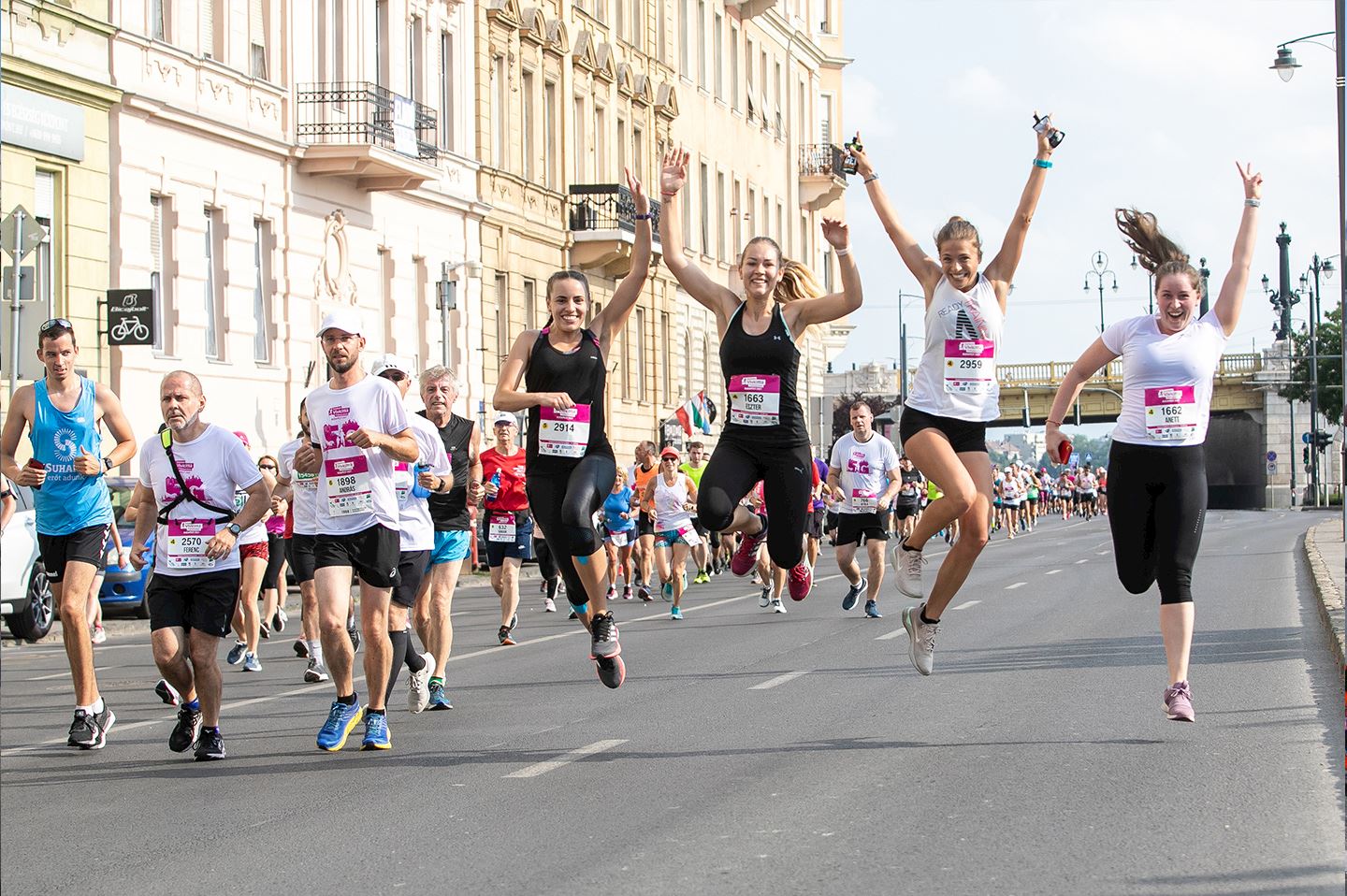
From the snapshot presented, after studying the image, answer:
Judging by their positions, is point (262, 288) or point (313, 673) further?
point (262, 288)

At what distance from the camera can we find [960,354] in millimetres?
9883

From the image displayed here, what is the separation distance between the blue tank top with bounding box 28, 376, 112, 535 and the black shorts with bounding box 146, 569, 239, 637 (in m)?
0.88

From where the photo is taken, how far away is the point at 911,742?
10219 mm

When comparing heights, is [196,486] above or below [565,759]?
above

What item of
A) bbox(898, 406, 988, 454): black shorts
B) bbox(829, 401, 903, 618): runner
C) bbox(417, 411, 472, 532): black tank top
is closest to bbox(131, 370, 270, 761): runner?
bbox(417, 411, 472, 532): black tank top

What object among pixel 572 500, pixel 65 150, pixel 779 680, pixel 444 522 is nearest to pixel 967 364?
pixel 572 500

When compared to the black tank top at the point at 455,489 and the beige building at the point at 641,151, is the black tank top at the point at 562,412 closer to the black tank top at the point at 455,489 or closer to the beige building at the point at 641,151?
the black tank top at the point at 455,489

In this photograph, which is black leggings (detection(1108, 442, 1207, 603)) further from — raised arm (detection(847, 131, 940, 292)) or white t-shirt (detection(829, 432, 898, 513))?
white t-shirt (detection(829, 432, 898, 513))

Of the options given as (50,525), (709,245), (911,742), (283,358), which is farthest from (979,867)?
(709,245)

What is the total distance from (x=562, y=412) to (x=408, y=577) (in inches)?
60.4

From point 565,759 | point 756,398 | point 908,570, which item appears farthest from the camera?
point 908,570

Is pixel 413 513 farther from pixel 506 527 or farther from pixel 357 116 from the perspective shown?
pixel 357 116

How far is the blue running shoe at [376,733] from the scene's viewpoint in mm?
10359

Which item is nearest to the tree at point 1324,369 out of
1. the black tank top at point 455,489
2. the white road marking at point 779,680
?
the white road marking at point 779,680
